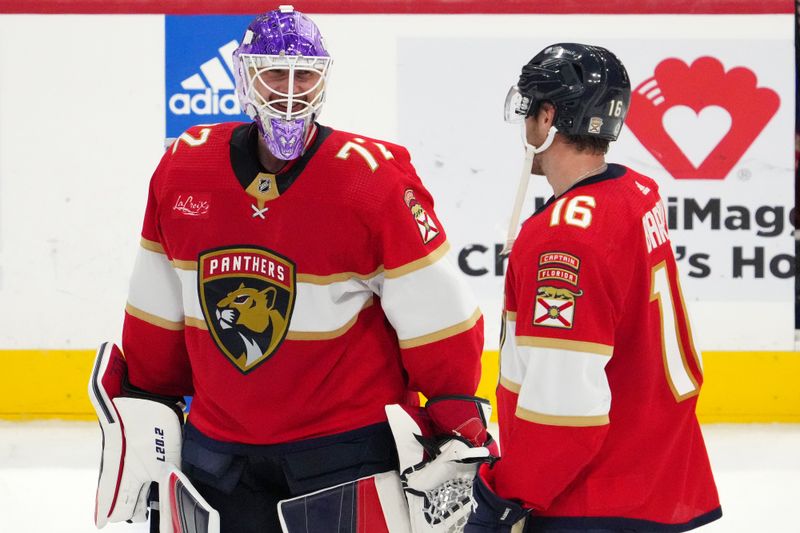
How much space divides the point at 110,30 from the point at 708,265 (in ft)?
8.15

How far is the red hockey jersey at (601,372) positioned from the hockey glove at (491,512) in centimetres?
1

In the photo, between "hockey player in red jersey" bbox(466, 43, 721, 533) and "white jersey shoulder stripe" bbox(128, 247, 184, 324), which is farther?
"white jersey shoulder stripe" bbox(128, 247, 184, 324)

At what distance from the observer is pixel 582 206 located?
56.1 inches

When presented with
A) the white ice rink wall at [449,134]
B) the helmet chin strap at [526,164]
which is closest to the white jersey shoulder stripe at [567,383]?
the helmet chin strap at [526,164]

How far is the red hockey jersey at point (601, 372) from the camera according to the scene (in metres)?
1.37

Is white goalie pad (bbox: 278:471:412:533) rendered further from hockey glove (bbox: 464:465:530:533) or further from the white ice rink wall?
the white ice rink wall

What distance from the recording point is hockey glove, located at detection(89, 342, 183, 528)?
1932mm

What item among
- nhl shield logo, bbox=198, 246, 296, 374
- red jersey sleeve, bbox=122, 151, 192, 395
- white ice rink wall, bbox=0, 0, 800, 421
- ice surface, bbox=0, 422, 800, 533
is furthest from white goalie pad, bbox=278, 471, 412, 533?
white ice rink wall, bbox=0, 0, 800, 421

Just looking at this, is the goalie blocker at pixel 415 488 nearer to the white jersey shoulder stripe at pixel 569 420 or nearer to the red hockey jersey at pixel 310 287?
the red hockey jersey at pixel 310 287

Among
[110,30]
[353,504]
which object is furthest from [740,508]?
[110,30]

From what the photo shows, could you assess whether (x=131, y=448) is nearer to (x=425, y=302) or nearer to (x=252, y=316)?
(x=252, y=316)

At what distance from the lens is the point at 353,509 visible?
5.92 feet

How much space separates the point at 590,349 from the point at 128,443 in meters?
0.90

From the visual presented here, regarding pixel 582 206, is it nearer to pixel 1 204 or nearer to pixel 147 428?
pixel 147 428
